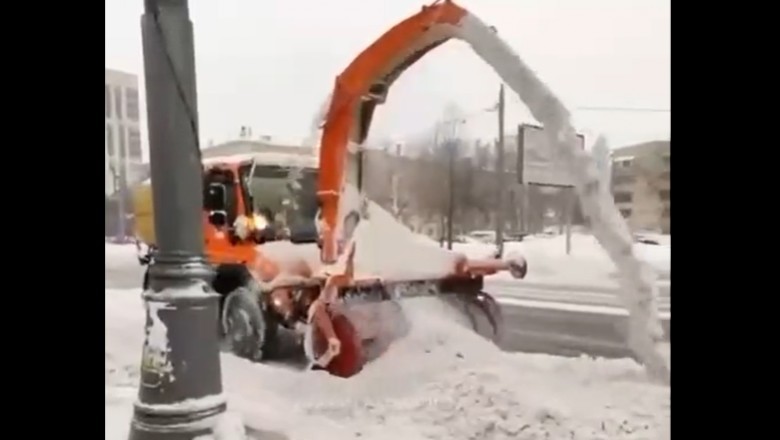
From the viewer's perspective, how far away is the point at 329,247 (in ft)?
6.57

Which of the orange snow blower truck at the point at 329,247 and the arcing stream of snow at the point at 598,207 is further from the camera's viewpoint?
the orange snow blower truck at the point at 329,247

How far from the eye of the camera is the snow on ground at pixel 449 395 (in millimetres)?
1850

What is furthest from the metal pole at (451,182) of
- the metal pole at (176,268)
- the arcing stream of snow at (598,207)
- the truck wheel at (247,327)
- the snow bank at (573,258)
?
the metal pole at (176,268)

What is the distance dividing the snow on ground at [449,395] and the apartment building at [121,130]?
1.49 ft

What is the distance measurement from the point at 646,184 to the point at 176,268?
3.10 ft

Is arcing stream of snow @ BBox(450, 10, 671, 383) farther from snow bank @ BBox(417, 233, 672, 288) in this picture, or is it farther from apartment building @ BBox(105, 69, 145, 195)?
apartment building @ BBox(105, 69, 145, 195)

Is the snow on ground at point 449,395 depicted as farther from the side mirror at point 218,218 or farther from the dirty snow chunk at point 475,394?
the side mirror at point 218,218

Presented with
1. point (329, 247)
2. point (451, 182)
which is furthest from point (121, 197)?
point (451, 182)

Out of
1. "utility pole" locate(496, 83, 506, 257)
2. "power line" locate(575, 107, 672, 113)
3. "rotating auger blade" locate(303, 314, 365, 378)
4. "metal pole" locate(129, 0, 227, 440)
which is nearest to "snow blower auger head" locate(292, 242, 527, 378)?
"rotating auger blade" locate(303, 314, 365, 378)

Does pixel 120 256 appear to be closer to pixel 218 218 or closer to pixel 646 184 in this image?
pixel 218 218
